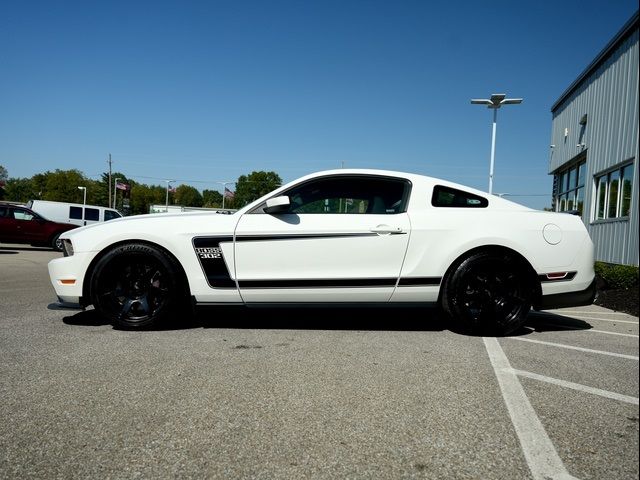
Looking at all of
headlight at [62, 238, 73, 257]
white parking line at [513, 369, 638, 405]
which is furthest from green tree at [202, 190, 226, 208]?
white parking line at [513, 369, 638, 405]

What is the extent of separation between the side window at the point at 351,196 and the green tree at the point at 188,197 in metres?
145

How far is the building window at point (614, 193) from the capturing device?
1006 cm

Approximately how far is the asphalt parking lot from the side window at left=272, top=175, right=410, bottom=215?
113cm

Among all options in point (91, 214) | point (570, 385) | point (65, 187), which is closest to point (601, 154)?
point (570, 385)

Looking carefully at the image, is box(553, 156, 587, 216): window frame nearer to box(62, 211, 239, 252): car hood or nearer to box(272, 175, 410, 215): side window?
box(272, 175, 410, 215): side window

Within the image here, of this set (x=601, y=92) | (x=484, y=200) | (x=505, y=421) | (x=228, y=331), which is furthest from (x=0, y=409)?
(x=601, y=92)

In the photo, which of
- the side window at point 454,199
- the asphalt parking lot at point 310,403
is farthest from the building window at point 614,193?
the asphalt parking lot at point 310,403

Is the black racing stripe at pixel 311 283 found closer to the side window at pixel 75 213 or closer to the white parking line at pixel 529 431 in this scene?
the white parking line at pixel 529 431

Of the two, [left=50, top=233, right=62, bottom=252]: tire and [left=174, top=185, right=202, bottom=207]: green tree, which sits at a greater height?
[left=174, top=185, right=202, bottom=207]: green tree

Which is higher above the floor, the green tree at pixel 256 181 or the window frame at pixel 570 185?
the green tree at pixel 256 181

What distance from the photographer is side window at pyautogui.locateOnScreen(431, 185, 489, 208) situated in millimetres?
4422

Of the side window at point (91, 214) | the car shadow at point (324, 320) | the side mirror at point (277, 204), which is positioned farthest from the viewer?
the side window at point (91, 214)

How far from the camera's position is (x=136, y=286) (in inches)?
172

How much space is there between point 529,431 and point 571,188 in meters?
15.8
